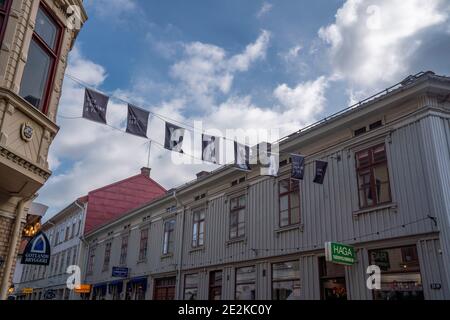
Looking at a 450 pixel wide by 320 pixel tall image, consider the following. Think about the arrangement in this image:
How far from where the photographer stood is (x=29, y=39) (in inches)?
354

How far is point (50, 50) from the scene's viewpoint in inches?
386

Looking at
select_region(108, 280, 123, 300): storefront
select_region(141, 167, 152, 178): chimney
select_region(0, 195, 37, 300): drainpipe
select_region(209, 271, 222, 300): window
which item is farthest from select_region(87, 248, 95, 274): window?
select_region(0, 195, 37, 300): drainpipe

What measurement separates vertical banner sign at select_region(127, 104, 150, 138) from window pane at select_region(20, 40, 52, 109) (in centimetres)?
227

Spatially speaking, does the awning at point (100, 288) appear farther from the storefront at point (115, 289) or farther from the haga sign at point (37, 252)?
the haga sign at point (37, 252)

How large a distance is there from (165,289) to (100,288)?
8.75 meters

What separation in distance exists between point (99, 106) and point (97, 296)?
20.1 m

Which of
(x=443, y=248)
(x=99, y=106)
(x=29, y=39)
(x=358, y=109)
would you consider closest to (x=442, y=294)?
(x=443, y=248)

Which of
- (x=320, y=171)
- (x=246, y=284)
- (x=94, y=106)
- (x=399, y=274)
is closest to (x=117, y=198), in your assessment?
(x=246, y=284)

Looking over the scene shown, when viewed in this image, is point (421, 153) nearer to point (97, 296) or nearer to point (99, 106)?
point (99, 106)

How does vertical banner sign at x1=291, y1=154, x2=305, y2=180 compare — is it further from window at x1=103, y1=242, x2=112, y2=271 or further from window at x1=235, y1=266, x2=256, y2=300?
window at x1=103, y1=242, x2=112, y2=271

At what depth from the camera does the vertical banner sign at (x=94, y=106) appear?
10.5 meters

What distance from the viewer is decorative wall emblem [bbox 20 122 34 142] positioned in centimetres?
853

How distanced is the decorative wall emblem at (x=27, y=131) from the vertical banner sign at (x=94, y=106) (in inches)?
69.5

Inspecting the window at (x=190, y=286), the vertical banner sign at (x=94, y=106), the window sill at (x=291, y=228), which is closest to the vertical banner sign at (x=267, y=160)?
the window sill at (x=291, y=228)
